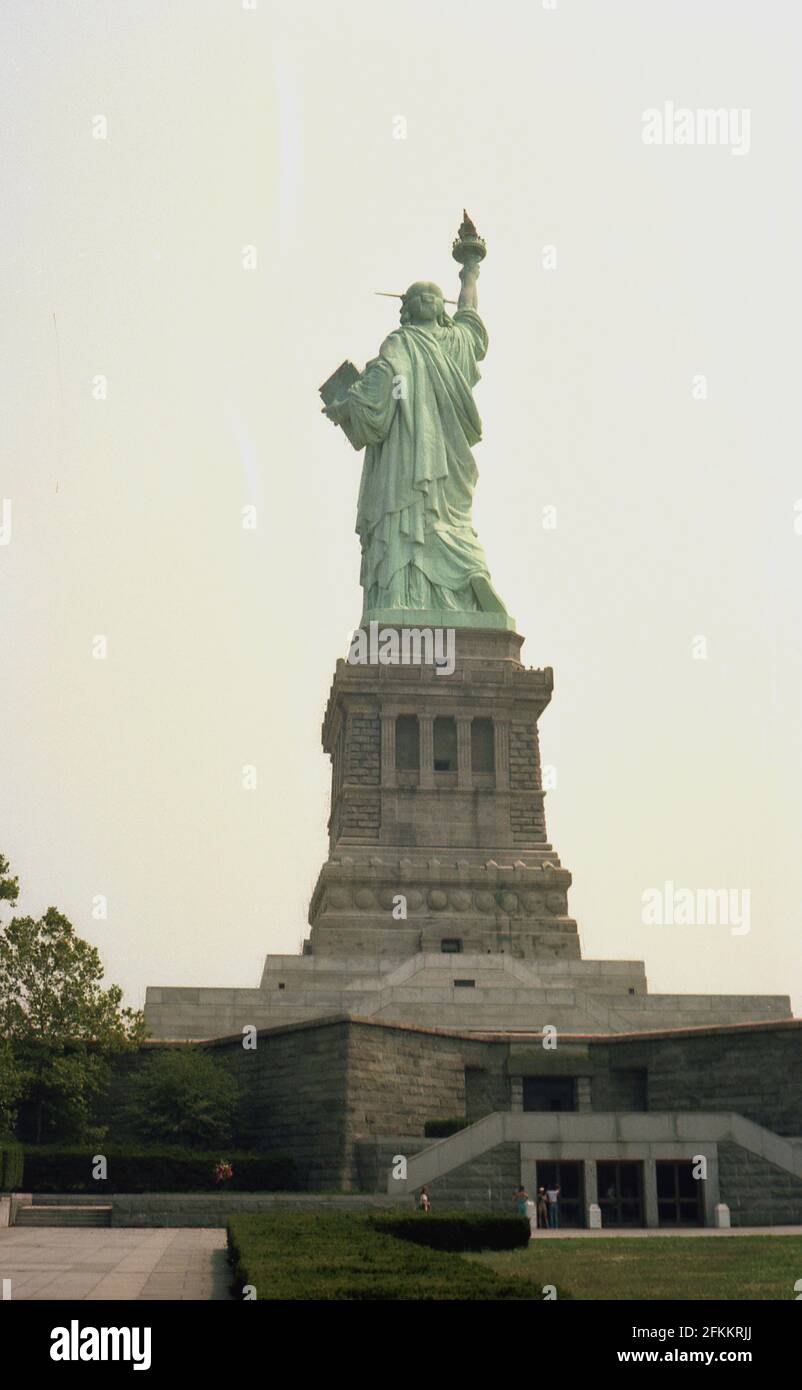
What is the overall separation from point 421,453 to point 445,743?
11.0 m

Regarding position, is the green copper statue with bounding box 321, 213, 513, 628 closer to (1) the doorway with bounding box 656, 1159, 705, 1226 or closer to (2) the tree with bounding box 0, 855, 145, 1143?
(2) the tree with bounding box 0, 855, 145, 1143

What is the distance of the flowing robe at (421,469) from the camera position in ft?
171

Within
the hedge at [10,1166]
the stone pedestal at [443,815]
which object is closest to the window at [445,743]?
the stone pedestal at [443,815]

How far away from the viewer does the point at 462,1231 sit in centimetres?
2028

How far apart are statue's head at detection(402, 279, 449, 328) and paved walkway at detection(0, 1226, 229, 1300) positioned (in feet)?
125

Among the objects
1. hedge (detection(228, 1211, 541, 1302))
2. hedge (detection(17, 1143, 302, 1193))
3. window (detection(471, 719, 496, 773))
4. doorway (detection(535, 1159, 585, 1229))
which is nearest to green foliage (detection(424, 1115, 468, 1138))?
hedge (detection(17, 1143, 302, 1193))

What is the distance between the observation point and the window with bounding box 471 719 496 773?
48.6 m

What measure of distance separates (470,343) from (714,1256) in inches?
1611

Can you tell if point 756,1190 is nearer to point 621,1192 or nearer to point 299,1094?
point 621,1192

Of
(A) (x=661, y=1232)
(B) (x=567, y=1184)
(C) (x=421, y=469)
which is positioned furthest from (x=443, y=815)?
(A) (x=661, y=1232)
